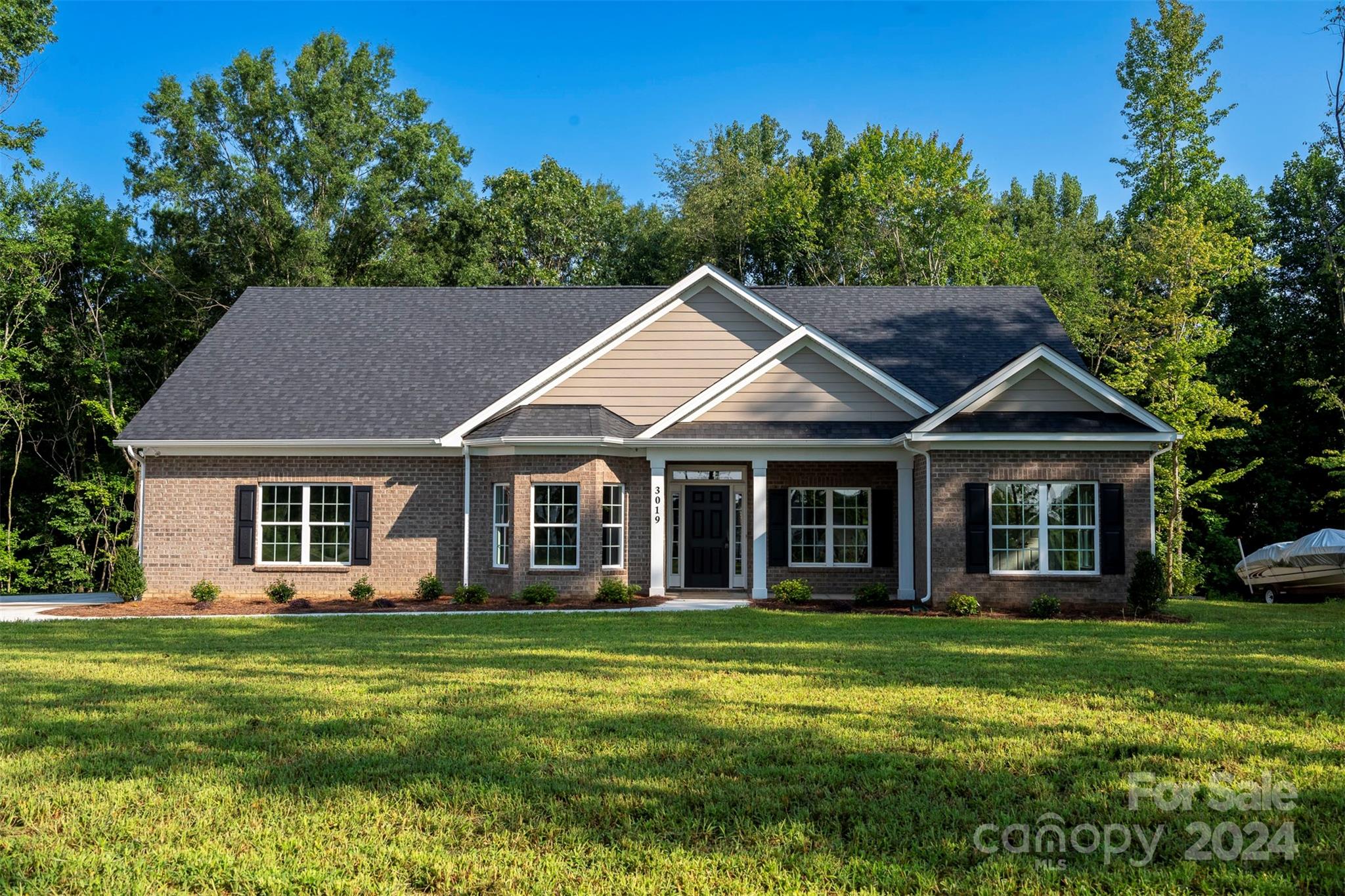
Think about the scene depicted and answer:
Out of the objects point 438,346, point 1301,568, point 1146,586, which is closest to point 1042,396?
point 1146,586

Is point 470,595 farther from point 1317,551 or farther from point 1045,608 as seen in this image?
point 1317,551

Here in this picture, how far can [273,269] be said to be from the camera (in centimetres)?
3325

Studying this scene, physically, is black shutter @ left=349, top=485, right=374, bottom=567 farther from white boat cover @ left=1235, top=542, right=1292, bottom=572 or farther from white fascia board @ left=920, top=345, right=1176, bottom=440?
white boat cover @ left=1235, top=542, right=1292, bottom=572

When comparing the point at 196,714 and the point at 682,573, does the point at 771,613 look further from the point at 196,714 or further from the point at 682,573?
the point at 196,714

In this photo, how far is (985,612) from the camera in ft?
53.2

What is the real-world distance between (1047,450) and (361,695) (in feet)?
40.3

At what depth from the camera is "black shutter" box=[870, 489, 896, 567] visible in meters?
19.2

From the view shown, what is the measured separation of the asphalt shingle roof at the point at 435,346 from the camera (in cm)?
1941

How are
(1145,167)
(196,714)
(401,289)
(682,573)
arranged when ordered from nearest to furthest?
(196,714) → (682,573) → (401,289) → (1145,167)

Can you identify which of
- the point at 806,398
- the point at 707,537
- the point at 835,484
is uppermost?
the point at 806,398

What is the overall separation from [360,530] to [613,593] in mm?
5282

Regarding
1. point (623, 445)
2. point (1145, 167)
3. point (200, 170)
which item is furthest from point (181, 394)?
point (1145, 167)

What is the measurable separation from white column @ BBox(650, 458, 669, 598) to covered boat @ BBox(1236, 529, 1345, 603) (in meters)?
14.5

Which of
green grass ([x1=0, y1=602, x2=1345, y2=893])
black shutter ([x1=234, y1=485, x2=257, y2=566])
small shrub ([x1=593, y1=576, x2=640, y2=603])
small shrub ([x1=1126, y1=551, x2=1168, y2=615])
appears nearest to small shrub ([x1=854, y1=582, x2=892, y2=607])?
small shrub ([x1=1126, y1=551, x2=1168, y2=615])
